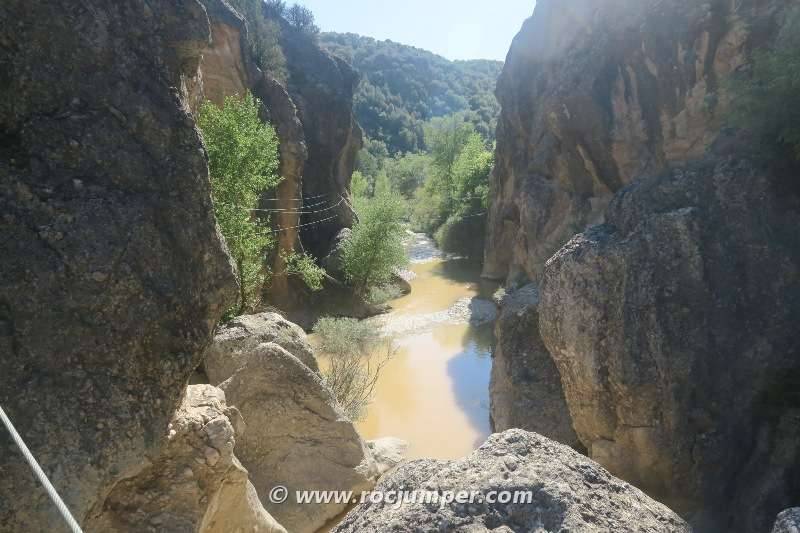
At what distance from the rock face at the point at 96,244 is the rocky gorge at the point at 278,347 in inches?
0.6

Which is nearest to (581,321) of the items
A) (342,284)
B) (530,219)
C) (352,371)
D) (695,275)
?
(695,275)

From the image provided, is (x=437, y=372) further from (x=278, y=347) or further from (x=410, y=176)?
(x=410, y=176)

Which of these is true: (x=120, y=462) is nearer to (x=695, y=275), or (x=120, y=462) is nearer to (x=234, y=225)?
(x=695, y=275)

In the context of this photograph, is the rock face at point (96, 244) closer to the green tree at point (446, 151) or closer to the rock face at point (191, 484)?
the rock face at point (191, 484)

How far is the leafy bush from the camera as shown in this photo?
13.8m

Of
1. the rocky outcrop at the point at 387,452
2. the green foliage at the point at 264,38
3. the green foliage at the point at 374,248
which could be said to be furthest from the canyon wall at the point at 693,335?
the green foliage at the point at 264,38

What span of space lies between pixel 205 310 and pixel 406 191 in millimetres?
57008

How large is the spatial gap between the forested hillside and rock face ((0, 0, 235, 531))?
69.0 m

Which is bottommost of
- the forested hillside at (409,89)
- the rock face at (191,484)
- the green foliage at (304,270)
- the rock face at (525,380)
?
the green foliage at (304,270)

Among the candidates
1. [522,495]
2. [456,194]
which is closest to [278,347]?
[522,495]

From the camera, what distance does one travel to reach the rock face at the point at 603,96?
13.4 meters

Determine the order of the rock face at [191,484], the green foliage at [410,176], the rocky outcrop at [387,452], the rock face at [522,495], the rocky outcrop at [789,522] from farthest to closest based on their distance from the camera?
the green foliage at [410,176] → the rocky outcrop at [387,452] → the rock face at [191,484] → the rock face at [522,495] → the rocky outcrop at [789,522]

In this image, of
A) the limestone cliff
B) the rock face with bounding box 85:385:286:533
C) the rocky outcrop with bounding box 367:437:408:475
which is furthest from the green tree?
the rock face with bounding box 85:385:286:533

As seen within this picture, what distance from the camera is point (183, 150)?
4395mm
